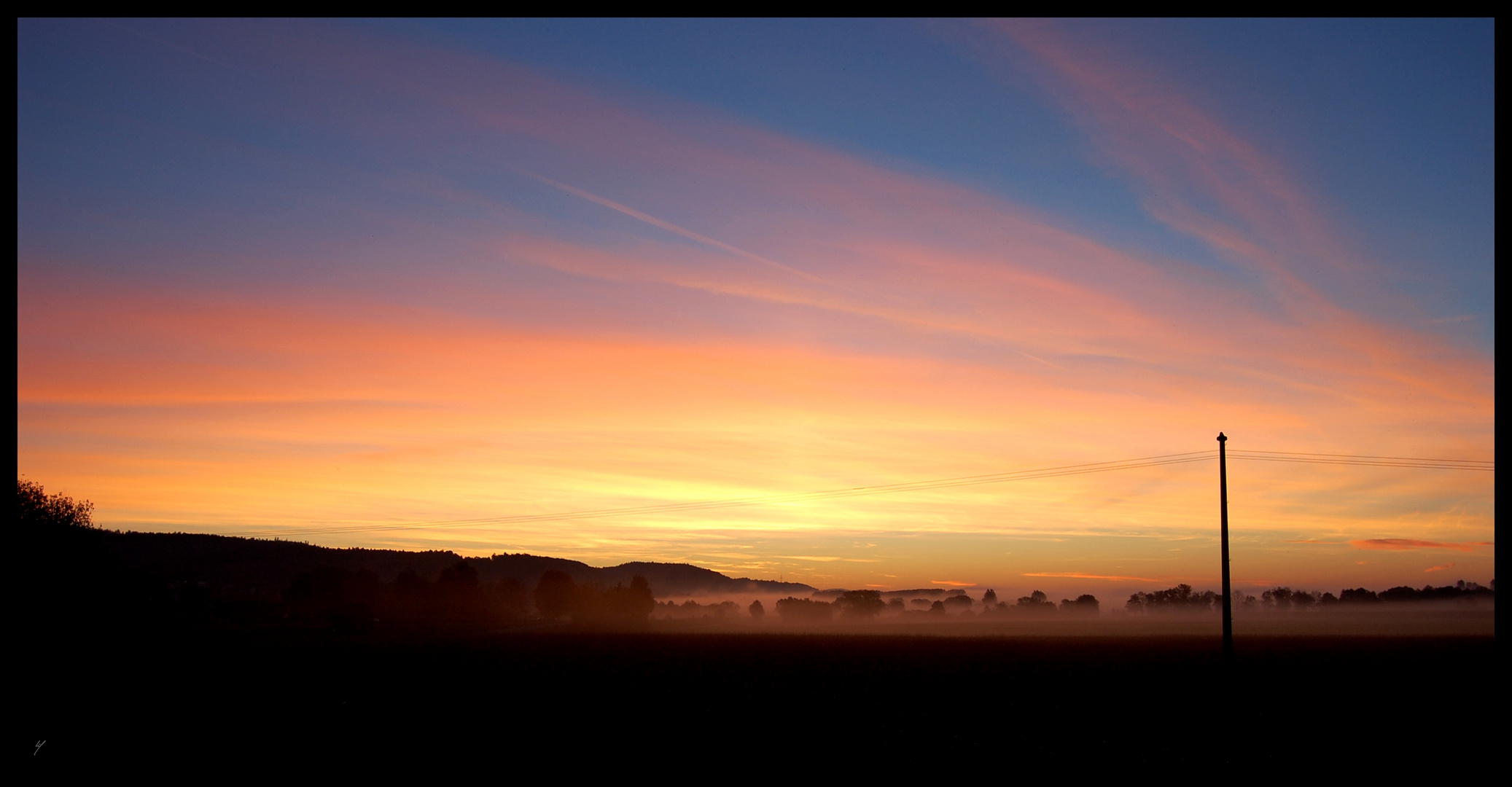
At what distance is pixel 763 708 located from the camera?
37.7 m

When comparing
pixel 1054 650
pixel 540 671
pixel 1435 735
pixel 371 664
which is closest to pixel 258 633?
pixel 371 664

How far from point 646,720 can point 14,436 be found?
26.8 m

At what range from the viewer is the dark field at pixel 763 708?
2650 centimetres

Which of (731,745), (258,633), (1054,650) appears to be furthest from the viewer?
(258,633)

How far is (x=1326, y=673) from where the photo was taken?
184 ft

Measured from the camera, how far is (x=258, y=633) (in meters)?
107

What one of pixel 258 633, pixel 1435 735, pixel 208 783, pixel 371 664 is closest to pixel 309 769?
pixel 208 783

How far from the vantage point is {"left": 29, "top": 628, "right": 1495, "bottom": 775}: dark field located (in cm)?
2650

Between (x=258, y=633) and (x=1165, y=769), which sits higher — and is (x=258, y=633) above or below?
below

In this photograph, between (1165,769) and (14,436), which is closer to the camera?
(14,436)

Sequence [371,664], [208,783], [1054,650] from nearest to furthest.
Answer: [208,783] → [371,664] → [1054,650]
